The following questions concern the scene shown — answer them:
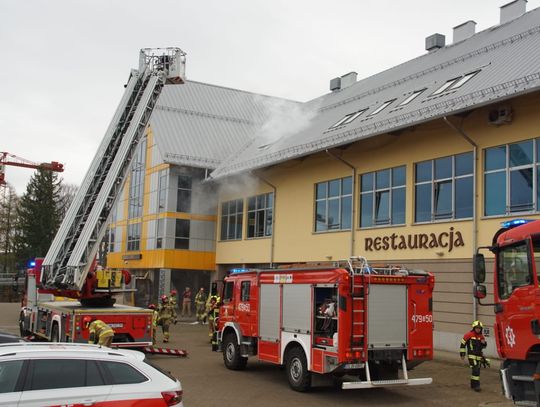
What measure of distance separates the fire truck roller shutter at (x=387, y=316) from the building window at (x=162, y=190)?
70.6ft

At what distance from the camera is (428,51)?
26.6m

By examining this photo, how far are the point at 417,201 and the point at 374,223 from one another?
2.05 m

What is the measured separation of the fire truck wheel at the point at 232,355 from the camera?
1339 cm

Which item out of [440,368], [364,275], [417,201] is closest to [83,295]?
[364,275]

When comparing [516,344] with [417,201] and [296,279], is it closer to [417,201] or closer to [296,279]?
[296,279]

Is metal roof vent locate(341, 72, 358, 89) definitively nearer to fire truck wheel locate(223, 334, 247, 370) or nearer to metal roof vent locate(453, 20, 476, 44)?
metal roof vent locate(453, 20, 476, 44)

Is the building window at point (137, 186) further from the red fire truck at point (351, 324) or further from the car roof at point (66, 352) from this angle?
the car roof at point (66, 352)

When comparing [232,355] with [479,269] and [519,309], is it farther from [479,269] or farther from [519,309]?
[519,309]

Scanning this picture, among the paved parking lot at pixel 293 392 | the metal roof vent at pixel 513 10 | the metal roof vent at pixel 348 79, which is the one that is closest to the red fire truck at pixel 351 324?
the paved parking lot at pixel 293 392

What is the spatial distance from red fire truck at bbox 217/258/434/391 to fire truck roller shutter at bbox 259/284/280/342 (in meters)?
0.02

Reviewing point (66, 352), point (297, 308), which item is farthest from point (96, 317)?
point (66, 352)

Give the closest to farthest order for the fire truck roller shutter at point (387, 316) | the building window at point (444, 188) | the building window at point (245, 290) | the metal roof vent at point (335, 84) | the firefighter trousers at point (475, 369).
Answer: the fire truck roller shutter at point (387, 316)
the firefighter trousers at point (475, 369)
the building window at point (245, 290)
the building window at point (444, 188)
the metal roof vent at point (335, 84)

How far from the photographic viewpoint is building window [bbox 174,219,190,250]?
30.9 meters

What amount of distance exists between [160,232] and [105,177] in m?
15.4
